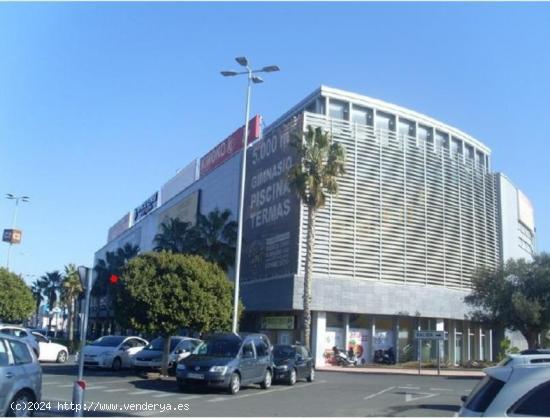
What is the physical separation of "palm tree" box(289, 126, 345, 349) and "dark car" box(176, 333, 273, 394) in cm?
1317

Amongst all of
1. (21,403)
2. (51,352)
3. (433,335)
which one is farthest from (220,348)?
(433,335)

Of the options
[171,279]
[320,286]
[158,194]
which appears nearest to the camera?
[171,279]

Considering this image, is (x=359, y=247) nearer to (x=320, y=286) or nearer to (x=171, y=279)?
(x=320, y=286)

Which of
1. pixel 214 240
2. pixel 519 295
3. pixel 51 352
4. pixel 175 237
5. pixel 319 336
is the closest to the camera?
pixel 51 352

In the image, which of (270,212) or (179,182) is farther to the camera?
(179,182)

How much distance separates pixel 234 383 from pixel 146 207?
228 ft

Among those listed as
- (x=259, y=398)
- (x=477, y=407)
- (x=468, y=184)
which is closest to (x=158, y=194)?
(x=468, y=184)

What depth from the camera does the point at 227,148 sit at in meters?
54.5

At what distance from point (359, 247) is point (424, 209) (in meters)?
6.49

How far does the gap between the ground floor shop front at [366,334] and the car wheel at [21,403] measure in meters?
28.6

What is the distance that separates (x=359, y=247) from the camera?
4059cm

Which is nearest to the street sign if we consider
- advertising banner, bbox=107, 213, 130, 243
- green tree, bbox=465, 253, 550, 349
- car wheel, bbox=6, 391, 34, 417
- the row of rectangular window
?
green tree, bbox=465, 253, 550, 349

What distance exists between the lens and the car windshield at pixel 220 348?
18.6 meters

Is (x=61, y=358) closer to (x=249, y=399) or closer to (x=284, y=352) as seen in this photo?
(x=284, y=352)
